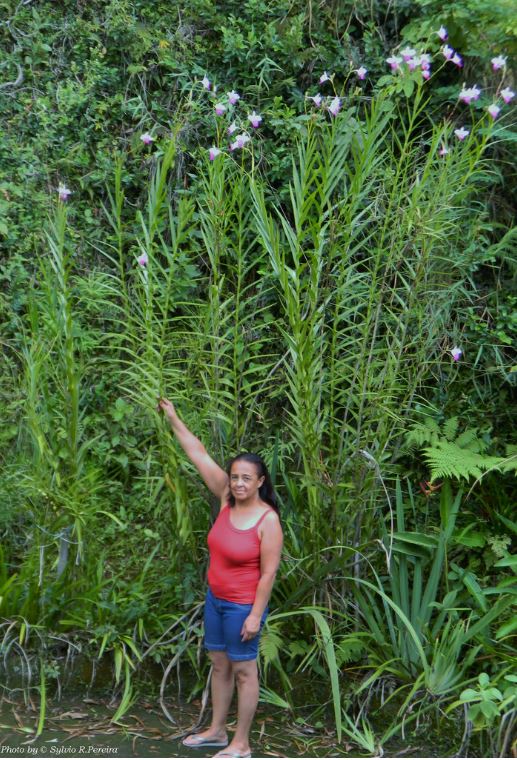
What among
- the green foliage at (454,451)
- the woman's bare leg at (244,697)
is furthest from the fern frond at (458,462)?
the woman's bare leg at (244,697)

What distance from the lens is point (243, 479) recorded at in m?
3.59

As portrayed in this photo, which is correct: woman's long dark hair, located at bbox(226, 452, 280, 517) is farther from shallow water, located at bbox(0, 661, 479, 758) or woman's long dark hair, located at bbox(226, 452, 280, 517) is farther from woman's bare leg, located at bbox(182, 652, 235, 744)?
shallow water, located at bbox(0, 661, 479, 758)

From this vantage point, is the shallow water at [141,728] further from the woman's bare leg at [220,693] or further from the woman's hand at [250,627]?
the woman's hand at [250,627]

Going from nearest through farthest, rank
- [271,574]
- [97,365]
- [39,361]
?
[271,574], [39,361], [97,365]

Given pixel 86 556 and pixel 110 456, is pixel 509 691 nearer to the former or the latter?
pixel 86 556

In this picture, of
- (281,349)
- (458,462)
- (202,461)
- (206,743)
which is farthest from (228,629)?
(281,349)

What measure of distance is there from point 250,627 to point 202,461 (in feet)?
2.39

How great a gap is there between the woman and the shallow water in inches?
13.4

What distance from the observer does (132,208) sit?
5.88 metres

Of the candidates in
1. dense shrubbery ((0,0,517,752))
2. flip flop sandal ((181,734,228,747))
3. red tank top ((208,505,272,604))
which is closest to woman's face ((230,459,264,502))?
red tank top ((208,505,272,604))

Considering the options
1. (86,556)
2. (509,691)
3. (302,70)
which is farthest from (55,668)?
(302,70)

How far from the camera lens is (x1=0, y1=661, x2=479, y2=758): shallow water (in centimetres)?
377

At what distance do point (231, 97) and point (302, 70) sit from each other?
1.71m

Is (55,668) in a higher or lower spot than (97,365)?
lower
